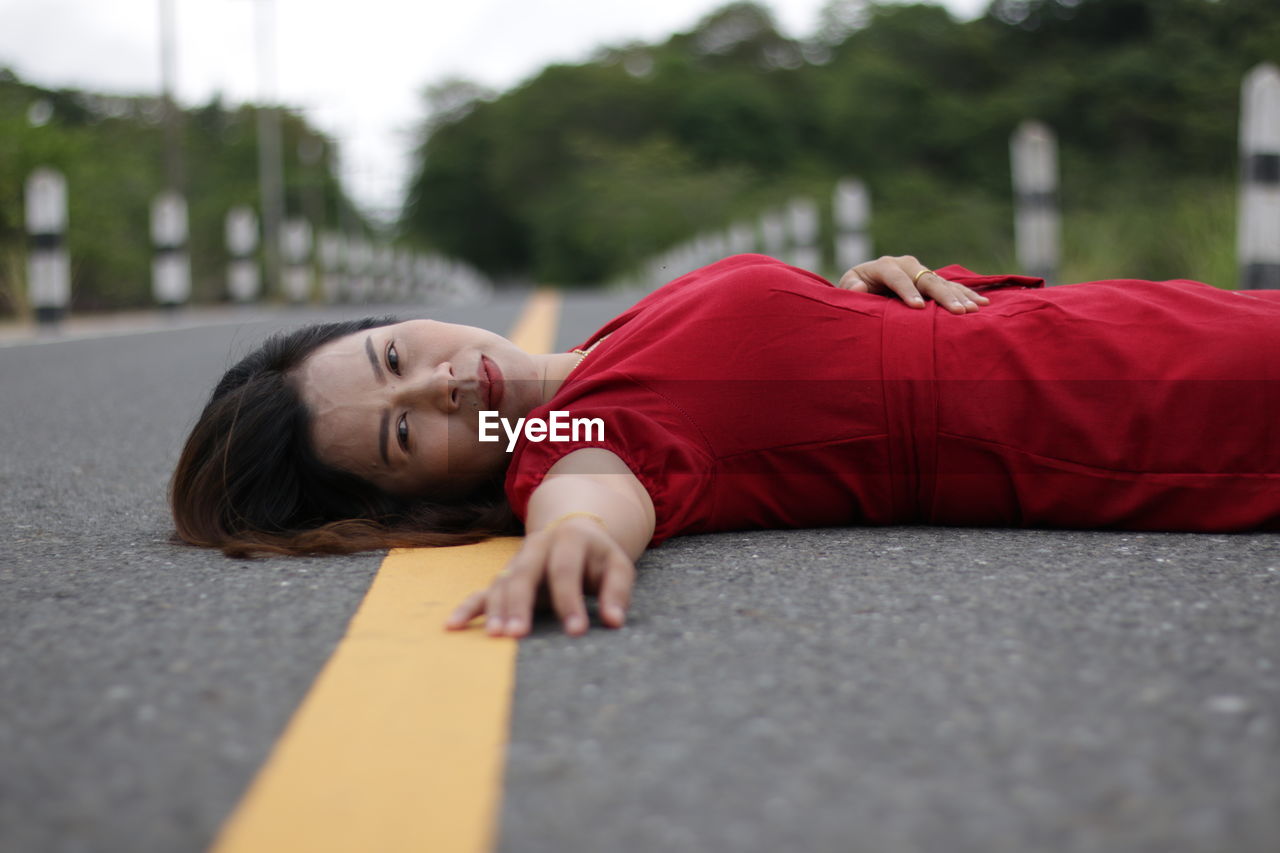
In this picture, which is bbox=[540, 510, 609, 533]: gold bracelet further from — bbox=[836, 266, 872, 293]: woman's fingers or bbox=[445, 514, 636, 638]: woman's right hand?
bbox=[836, 266, 872, 293]: woman's fingers

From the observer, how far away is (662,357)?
2.20 metres

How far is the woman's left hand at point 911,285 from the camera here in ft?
7.66

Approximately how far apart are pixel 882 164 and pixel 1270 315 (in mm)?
49764

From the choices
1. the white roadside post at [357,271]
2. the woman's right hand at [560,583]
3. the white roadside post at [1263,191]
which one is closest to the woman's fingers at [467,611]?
the woman's right hand at [560,583]

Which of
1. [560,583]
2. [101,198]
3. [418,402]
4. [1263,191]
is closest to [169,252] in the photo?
[101,198]

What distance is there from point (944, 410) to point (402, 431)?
100 centimetres

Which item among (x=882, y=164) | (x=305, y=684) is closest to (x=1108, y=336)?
(x=305, y=684)

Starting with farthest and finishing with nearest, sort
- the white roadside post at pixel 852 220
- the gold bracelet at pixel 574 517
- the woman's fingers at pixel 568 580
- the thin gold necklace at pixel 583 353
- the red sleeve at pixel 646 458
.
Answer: the white roadside post at pixel 852 220 < the thin gold necklace at pixel 583 353 < the red sleeve at pixel 646 458 < the gold bracelet at pixel 574 517 < the woman's fingers at pixel 568 580

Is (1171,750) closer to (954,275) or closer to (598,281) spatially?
(954,275)

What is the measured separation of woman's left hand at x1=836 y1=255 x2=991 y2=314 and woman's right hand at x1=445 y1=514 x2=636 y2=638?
98 cm

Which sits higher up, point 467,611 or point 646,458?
point 646,458

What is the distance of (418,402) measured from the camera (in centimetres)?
226

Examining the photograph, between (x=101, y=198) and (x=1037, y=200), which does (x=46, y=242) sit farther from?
(x=101, y=198)

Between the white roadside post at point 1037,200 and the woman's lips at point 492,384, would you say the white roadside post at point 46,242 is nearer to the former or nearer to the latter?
the white roadside post at point 1037,200
